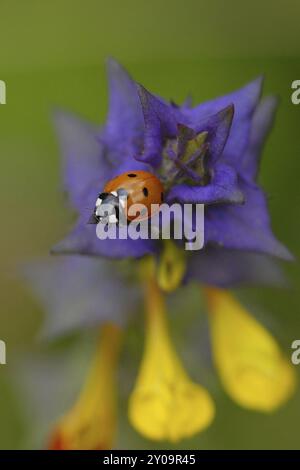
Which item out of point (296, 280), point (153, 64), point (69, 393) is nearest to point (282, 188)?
point (296, 280)

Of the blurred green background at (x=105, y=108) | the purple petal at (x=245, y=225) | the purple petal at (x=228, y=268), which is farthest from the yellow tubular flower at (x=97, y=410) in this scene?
the purple petal at (x=245, y=225)

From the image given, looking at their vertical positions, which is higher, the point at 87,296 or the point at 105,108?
the point at 105,108

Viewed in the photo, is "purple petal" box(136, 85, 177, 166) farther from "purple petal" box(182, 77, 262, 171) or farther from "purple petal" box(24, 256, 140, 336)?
"purple petal" box(24, 256, 140, 336)

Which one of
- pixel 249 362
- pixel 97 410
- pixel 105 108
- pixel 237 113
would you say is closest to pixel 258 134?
pixel 237 113

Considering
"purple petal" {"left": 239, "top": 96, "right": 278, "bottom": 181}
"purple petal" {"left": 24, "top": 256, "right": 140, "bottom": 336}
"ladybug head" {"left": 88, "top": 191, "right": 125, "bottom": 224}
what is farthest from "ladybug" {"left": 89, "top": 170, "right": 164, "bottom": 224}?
"purple petal" {"left": 24, "top": 256, "right": 140, "bottom": 336}

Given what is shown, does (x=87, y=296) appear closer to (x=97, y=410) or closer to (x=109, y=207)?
(x=97, y=410)

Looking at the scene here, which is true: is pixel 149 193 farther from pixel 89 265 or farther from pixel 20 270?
pixel 20 270
